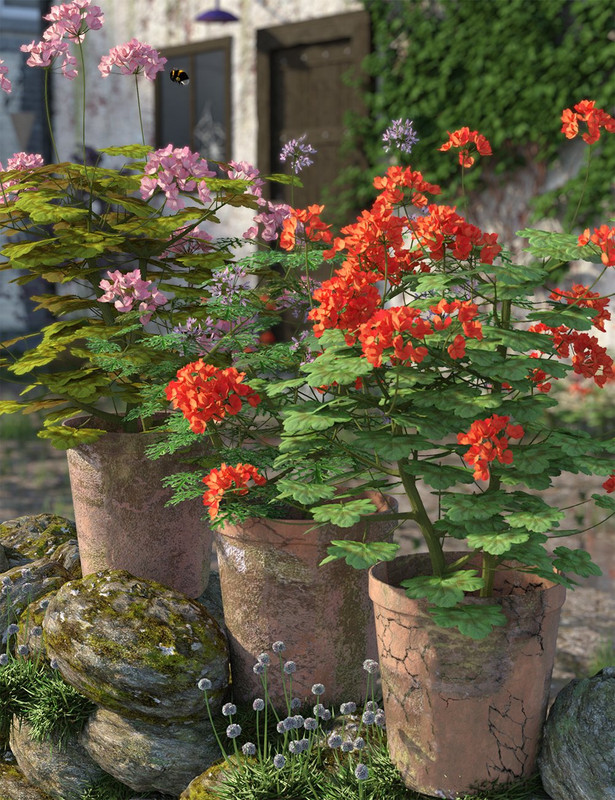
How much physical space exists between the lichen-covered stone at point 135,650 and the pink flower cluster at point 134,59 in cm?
156

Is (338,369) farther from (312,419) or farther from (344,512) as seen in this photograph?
(344,512)

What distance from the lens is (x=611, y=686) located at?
229cm

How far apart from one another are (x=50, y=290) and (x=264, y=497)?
7.81 metres

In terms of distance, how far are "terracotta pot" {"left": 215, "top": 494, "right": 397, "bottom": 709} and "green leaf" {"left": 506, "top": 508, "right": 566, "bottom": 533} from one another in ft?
1.77

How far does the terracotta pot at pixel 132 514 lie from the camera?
2.99m

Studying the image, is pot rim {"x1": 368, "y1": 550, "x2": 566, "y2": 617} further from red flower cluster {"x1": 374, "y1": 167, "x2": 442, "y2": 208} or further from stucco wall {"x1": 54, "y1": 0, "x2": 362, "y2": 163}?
stucco wall {"x1": 54, "y1": 0, "x2": 362, "y2": 163}

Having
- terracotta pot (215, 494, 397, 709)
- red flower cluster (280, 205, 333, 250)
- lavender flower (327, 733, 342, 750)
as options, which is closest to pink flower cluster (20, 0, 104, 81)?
red flower cluster (280, 205, 333, 250)

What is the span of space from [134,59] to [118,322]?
2.66 ft

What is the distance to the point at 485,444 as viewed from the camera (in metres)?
2.04

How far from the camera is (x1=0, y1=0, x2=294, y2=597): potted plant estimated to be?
2.90 m

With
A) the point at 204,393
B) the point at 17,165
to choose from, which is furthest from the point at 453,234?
the point at 17,165

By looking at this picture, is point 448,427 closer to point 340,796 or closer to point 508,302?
point 508,302

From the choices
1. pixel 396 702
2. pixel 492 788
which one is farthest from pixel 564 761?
pixel 396 702

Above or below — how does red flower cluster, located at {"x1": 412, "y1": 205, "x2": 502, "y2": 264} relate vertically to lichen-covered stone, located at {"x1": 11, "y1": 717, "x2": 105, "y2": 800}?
above
